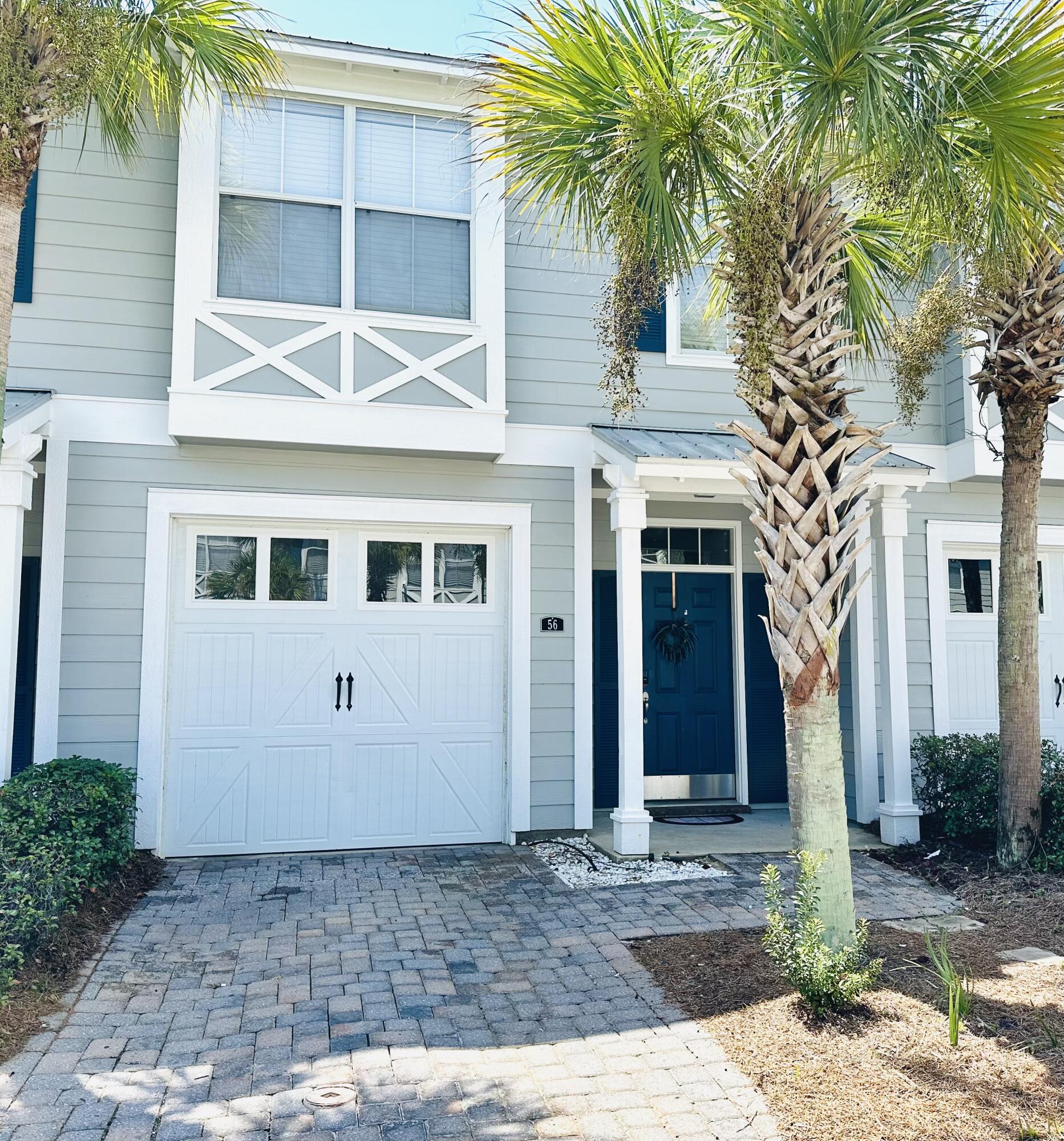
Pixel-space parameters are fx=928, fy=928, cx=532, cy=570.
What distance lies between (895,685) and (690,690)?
187 cm

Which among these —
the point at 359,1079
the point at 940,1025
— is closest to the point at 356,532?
the point at 359,1079

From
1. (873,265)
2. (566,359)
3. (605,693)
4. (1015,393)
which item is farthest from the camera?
(605,693)

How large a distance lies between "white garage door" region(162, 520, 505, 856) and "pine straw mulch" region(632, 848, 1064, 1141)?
9.03 feet

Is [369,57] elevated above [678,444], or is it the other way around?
[369,57]

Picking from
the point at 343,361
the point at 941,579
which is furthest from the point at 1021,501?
the point at 343,361

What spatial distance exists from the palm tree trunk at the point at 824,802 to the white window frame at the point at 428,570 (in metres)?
3.78

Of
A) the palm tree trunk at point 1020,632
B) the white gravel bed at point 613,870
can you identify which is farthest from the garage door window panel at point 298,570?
the palm tree trunk at point 1020,632

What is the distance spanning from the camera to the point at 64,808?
5121 mm

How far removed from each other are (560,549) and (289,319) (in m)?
2.70

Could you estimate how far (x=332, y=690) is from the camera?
7.06 metres

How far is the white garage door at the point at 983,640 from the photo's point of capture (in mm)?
8422

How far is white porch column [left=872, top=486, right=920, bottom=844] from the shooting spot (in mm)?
7098

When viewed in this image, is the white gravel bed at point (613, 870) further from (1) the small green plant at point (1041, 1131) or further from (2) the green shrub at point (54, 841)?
(1) the small green plant at point (1041, 1131)

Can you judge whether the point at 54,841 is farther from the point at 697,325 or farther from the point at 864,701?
the point at 864,701
